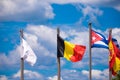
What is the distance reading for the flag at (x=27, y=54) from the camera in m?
27.0

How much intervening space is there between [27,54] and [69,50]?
8.59 ft

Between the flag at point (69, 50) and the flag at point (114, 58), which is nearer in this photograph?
the flag at point (69, 50)

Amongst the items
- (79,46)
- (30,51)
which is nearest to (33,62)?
(30,51)

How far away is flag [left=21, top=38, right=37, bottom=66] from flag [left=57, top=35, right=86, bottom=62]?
1.79m

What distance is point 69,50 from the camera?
2788 cm

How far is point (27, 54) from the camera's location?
27.7m

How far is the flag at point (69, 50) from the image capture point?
27547mm

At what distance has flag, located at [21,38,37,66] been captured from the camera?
27047mm

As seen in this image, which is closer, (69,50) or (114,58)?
(69,50)

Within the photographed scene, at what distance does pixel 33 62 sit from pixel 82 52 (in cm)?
310

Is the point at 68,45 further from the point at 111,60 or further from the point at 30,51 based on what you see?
the point at 111,60

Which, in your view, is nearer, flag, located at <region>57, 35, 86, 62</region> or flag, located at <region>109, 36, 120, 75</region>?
flag, located at <region>57, 35, 86, 62</region>

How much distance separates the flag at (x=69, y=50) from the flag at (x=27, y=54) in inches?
70.7

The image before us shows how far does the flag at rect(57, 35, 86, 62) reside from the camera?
2755 cm
